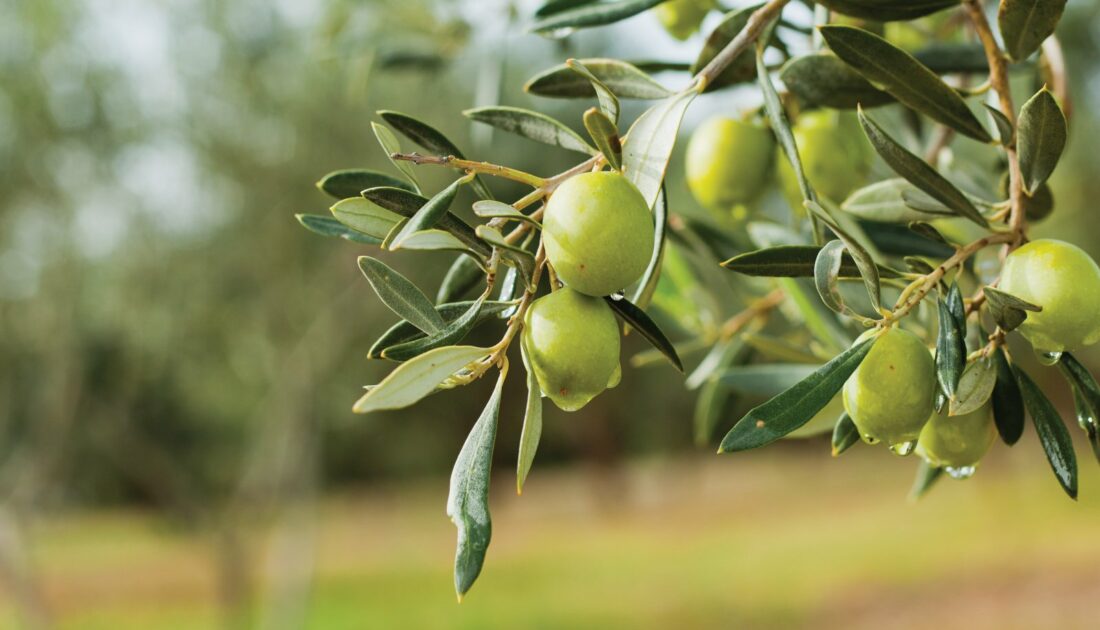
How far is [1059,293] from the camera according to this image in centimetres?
50

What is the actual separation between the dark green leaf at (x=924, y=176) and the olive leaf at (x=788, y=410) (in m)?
0.13

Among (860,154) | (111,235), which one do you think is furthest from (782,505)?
(860,154)

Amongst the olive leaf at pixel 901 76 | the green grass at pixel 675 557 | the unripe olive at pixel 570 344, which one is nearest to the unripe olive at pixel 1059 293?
the olive leaf at pixel 901 76

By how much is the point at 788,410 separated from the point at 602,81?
285mm

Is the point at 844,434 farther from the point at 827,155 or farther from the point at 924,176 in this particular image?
the point at 827,155

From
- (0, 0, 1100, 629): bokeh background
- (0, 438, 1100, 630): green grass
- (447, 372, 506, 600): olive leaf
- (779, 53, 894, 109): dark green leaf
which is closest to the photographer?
(447, 372, 506, 600): olive leaf

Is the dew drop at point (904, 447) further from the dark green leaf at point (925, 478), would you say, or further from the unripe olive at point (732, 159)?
the unripe olive at point (732, 159)

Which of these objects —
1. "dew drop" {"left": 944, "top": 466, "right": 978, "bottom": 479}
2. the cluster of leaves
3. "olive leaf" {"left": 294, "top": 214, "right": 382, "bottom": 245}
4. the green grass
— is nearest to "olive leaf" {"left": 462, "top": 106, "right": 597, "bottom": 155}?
the cluster of leaves

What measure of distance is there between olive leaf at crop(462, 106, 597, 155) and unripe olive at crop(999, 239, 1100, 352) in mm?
247

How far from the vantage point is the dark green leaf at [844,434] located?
578 millimetres

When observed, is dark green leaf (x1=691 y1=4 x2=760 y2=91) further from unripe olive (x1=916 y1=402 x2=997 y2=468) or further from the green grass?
the green grass

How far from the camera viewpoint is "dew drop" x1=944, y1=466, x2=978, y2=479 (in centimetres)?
60

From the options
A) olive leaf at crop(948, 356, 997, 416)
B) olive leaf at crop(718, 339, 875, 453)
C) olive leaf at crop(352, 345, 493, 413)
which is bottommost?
olive leaf at crop(948, 356, 997, 416)

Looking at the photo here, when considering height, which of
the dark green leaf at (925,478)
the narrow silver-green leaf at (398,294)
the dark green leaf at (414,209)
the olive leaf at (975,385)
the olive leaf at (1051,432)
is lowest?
the dark green leaf at (925,478)
